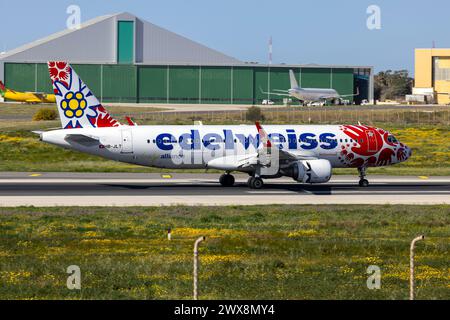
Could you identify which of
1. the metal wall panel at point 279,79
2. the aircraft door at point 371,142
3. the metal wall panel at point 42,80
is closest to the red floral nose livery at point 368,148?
the aircraft door at point 371,142

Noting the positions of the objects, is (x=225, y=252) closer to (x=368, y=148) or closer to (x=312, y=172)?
(x=312, y=172)

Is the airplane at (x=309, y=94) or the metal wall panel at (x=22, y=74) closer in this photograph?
the airplane at (x=309, y=94)

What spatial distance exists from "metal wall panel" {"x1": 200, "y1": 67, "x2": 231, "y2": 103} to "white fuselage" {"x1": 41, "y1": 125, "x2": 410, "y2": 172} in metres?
105

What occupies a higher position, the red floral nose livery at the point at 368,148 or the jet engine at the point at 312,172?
the red floral nose livery at the point at 368,148

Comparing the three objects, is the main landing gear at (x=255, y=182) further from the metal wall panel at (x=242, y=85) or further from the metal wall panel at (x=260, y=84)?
the metal wall panel at (x=242, y=85)

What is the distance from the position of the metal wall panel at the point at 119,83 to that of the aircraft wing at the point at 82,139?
105m

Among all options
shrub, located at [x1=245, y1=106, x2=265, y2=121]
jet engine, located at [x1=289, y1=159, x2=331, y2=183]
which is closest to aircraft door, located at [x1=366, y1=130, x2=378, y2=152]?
jet engine, located at [x1=289, y1=159, x2=331, y2=183]

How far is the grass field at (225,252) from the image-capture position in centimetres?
2139

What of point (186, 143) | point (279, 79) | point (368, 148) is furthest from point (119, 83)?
point (186, 143)

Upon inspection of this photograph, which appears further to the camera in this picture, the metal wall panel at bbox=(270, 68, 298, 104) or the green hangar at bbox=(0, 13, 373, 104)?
the metal wall panel at bbox=(270, 68, 298, 104)

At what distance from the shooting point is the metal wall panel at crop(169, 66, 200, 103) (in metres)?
156

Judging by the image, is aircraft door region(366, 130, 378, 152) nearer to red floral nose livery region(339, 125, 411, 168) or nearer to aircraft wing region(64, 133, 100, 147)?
red floral nose livery region(339, 125, 411, 168)

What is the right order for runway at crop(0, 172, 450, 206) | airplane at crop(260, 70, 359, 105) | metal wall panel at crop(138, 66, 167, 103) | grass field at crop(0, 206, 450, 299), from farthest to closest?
metal wall panel at crop(138, 66, 167, 103)
airplane at crop(260, 70, 359, 105)
runway at crop(0, 172, 450, 206)
grass field at crop(0, 206, 450, 299)
